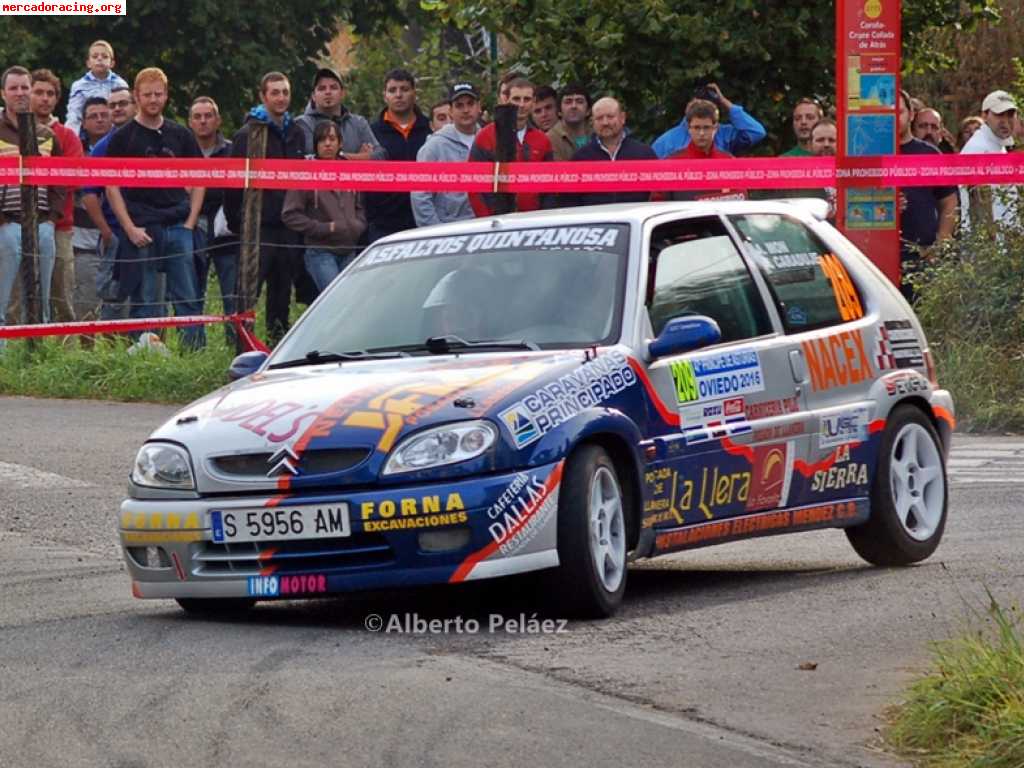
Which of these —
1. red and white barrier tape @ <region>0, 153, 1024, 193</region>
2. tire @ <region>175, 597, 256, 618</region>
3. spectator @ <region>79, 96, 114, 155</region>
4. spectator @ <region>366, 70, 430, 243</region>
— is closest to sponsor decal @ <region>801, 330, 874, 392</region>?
tire @ <region>175, 597, 256, 618</region>

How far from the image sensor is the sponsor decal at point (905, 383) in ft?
34.5

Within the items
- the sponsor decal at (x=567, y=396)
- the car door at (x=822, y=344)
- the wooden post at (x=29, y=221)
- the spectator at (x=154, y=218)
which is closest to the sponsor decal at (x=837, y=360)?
the car door at (x=822, y=344)

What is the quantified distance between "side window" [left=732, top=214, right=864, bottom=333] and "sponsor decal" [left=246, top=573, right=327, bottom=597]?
2589mm

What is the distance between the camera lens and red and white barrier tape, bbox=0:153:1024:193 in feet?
57.6

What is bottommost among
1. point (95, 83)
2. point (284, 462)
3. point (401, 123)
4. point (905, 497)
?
point (905, 497)

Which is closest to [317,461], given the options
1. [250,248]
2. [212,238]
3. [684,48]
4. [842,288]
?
[842,288]

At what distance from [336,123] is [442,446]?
36.3 ft

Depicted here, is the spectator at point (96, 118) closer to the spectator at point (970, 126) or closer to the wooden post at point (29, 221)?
the wooden post at point (29, 221)

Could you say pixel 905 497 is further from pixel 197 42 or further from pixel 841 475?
pixel 197 42

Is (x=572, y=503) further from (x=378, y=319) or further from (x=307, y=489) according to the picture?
(x=378, y=319)

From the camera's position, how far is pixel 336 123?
19188 mm

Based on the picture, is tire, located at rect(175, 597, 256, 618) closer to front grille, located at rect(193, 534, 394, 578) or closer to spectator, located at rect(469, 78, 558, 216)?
front grille, located at rect(193, 534, 394, 578)

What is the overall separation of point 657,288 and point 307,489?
6.14 ft

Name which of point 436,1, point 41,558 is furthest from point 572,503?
point 436,1
